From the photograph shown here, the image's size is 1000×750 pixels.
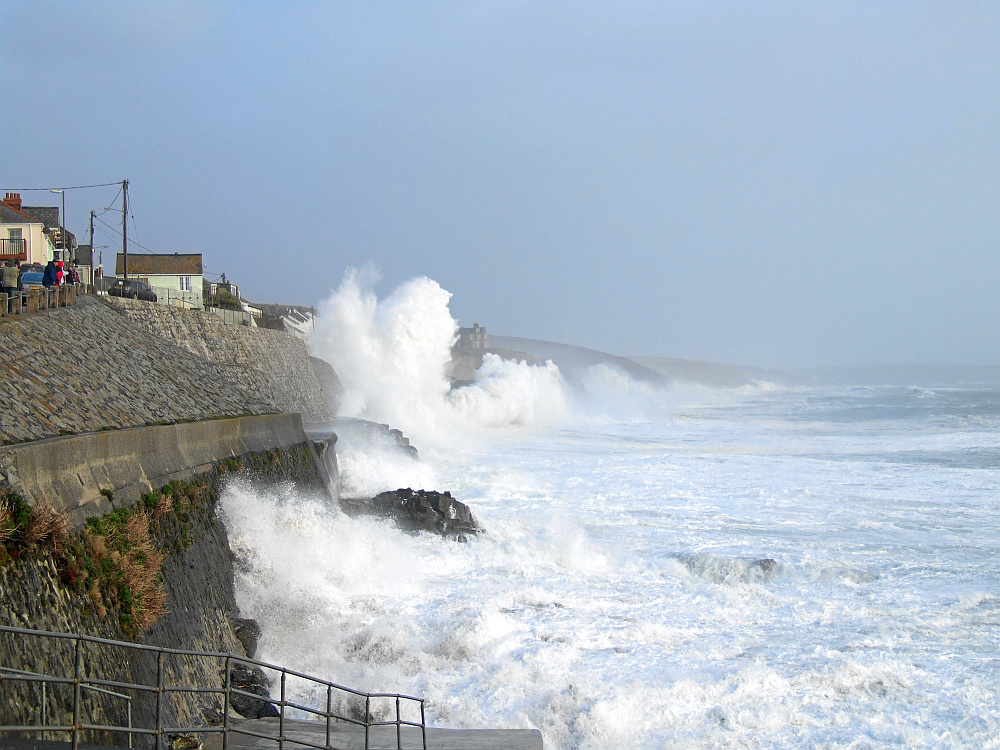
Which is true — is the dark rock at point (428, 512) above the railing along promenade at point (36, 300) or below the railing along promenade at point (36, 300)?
below

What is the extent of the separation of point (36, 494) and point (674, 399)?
7807 cm

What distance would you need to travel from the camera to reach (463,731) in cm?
729

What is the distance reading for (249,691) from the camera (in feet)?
25.0

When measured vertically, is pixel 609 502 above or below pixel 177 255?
below

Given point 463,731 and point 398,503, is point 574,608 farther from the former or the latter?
point 398,503

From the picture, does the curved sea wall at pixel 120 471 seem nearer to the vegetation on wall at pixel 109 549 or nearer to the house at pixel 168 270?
the vegetation on wall at pixel 109 549

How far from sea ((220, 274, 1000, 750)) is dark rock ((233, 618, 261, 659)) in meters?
0.34

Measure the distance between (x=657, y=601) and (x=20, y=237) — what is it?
2775 cm

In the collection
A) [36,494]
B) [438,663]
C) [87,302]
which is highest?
[87,302]

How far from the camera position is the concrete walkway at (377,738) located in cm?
622

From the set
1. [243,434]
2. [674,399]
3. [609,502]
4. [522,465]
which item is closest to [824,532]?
[609,502]

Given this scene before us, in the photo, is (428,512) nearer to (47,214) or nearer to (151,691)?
(151,691)

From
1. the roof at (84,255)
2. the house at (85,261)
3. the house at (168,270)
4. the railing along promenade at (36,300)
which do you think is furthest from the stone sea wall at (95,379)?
the house at (168,270)

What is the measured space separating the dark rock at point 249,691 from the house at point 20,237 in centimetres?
2618
